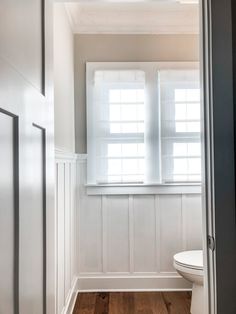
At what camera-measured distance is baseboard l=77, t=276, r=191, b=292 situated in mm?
2916

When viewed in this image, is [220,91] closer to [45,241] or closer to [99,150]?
[45,241]

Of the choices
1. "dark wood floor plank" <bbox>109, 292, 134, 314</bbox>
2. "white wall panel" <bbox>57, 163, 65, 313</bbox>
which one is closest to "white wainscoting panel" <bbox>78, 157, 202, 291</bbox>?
"dark wood floor plank" <bbox>109, 292, 134, 314</bbox>

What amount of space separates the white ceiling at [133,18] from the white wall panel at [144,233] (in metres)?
1.61

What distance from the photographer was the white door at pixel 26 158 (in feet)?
2.38

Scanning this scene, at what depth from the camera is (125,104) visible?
2994 millimetres

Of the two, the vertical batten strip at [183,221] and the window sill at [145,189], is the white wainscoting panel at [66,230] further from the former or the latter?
the vertical batten strip at [183,221]

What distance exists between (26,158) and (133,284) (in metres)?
2.41

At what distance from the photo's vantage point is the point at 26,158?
0.89 metres

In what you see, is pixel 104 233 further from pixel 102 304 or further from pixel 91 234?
pixel 102 304

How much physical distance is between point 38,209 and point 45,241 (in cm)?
15

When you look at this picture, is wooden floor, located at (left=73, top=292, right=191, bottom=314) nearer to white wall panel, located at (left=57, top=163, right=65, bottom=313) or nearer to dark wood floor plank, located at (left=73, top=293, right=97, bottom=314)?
dark wood floor plank, located at (left=73, top=293, right=97, bottom=314)

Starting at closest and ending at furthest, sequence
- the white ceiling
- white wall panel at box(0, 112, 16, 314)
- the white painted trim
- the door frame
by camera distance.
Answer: white wall panel at box(0, 112, 16, 314) → the door frame → the white painted trim → the white ceiling

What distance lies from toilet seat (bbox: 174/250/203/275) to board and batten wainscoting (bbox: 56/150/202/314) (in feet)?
1.33

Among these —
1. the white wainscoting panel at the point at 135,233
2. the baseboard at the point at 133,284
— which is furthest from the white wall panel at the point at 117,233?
the baseboard at the point at 133,284
